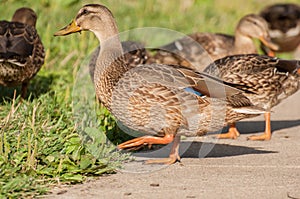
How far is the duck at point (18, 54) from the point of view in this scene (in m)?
7.04

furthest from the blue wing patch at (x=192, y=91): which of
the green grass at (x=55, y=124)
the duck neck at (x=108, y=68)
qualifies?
the green grass at (x=55, y=124)

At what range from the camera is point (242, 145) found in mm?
6832

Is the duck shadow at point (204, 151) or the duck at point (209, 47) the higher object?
the duck at point (209, 47)

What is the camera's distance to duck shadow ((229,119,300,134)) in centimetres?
768

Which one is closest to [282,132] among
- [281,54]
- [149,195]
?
[149,195]

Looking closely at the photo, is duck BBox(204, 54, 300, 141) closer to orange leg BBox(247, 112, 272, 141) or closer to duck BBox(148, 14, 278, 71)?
orange leg BBox(247, 112, 272, 141)

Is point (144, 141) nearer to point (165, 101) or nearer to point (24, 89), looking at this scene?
point (165, 101)

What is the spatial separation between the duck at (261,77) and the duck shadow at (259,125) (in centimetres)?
41

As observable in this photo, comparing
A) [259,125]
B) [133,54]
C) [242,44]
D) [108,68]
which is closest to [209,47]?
[242,44]

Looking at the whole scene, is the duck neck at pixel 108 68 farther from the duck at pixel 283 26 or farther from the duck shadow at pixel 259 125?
the duck at pixel 283 26

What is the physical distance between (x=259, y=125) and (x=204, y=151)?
1.60 meters

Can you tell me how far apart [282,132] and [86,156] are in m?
2.77

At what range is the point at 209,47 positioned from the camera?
973 centimetres

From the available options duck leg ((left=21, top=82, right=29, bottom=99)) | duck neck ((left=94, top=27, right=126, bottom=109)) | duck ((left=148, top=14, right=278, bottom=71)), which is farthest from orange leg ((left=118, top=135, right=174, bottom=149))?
duck ((left=148, top=14, right=278, bottom=71))
